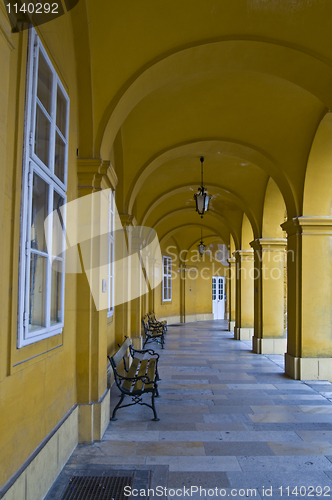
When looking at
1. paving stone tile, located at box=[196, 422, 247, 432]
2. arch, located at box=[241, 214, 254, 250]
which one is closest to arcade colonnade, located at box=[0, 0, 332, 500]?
paving stone tile, located at box=[196, 422, 247, 432]

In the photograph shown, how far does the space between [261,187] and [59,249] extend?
7972 millimetres

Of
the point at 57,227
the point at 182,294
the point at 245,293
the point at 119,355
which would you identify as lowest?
the point at 119,355

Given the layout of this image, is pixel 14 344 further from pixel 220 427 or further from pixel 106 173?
pixel 220 427

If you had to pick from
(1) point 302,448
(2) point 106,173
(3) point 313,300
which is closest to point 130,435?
(1) point 302,448

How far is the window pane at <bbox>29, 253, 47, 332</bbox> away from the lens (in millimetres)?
2971

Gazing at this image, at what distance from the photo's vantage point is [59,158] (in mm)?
3762

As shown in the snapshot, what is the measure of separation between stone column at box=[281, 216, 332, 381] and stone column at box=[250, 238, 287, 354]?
8.89 ft

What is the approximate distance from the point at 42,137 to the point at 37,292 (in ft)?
4.17

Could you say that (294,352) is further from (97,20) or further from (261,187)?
(97,20)

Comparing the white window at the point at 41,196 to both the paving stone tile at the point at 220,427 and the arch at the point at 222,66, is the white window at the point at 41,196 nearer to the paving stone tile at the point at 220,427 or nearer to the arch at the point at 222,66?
the arch at the point at 222,66

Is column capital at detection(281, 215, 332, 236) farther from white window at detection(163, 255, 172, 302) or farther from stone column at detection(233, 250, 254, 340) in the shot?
white window at detection(163, 255, 172, 302)

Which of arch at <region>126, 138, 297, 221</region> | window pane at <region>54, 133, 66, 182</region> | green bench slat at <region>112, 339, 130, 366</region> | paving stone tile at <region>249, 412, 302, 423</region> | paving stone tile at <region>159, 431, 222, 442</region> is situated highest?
arch at <region>126, 138, 297, 221</region>

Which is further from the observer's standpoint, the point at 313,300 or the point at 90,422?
the point at 313,300

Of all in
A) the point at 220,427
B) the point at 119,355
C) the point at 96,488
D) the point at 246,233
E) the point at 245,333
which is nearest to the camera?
the point at 96,488
